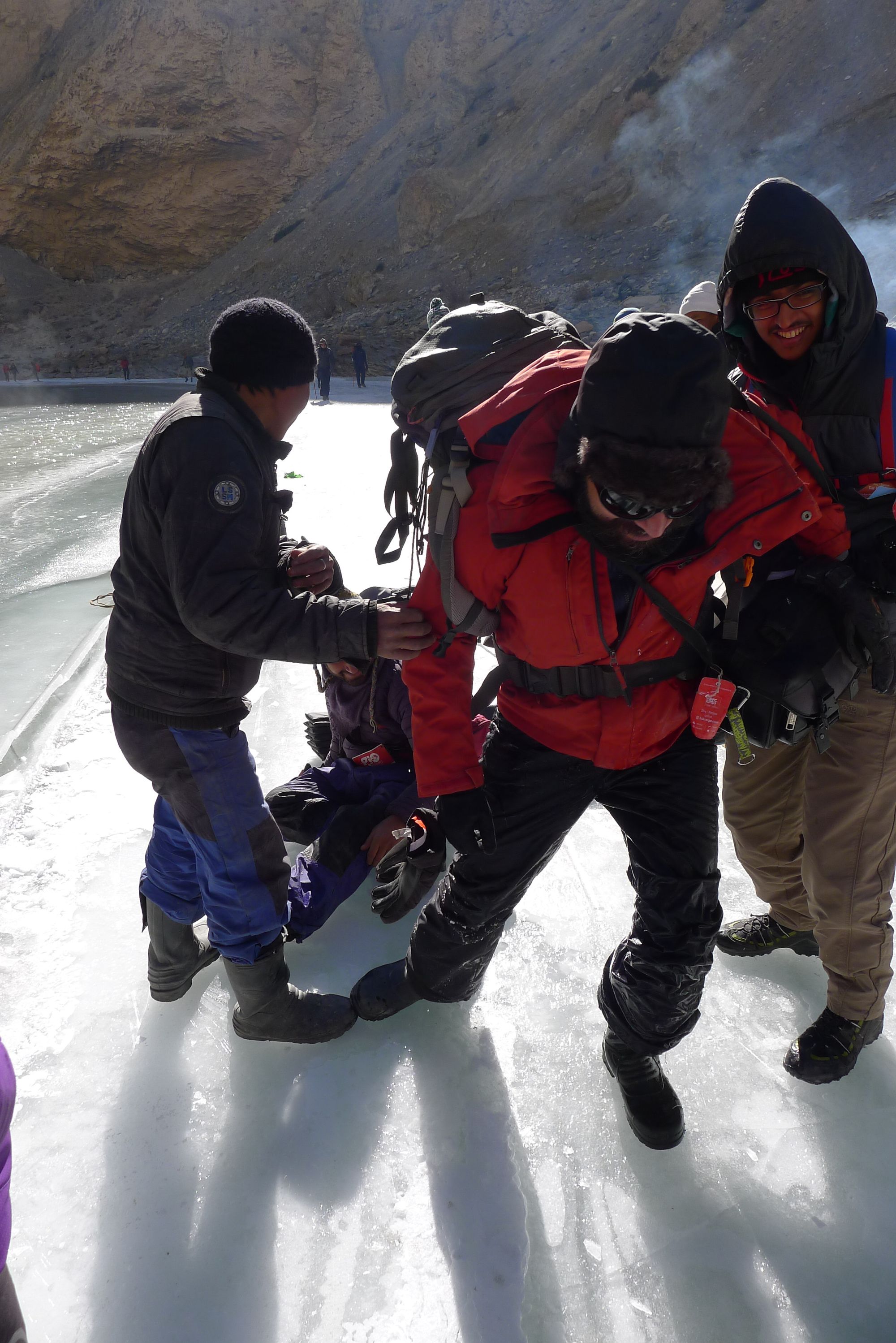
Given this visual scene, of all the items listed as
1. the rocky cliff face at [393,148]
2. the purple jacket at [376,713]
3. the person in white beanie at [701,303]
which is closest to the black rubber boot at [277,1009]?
the purple jacket at [376,713]

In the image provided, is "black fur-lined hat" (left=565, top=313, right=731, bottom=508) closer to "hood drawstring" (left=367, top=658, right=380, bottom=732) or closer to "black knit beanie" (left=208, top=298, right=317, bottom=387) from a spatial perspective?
"black knit beanie" (left=208, top=298, right=317, bottom=387)

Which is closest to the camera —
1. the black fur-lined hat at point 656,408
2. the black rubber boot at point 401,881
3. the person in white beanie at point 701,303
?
the black fur-lined hat at point 656,408

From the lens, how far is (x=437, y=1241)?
1668mm

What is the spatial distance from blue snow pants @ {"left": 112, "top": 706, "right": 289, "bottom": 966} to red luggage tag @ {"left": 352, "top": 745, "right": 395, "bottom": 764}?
931mm

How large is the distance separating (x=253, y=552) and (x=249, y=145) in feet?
144

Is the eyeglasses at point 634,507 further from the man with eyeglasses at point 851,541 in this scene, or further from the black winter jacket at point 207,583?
the black winter jacket at point 207,583

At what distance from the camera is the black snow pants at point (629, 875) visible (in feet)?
5.88

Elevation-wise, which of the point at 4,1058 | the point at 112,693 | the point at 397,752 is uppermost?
the point at 112,693

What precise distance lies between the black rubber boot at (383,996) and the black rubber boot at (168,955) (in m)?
0.46

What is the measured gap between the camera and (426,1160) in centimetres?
183

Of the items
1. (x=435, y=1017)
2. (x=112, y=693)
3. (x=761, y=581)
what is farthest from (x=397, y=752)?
(x=761, y=581)

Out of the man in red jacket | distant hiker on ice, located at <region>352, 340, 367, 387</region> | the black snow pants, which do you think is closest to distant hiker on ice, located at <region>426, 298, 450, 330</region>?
the man in red jacket

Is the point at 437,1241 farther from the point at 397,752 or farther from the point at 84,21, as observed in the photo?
the point at 84,21

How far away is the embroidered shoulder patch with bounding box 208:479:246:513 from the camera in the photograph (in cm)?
172
